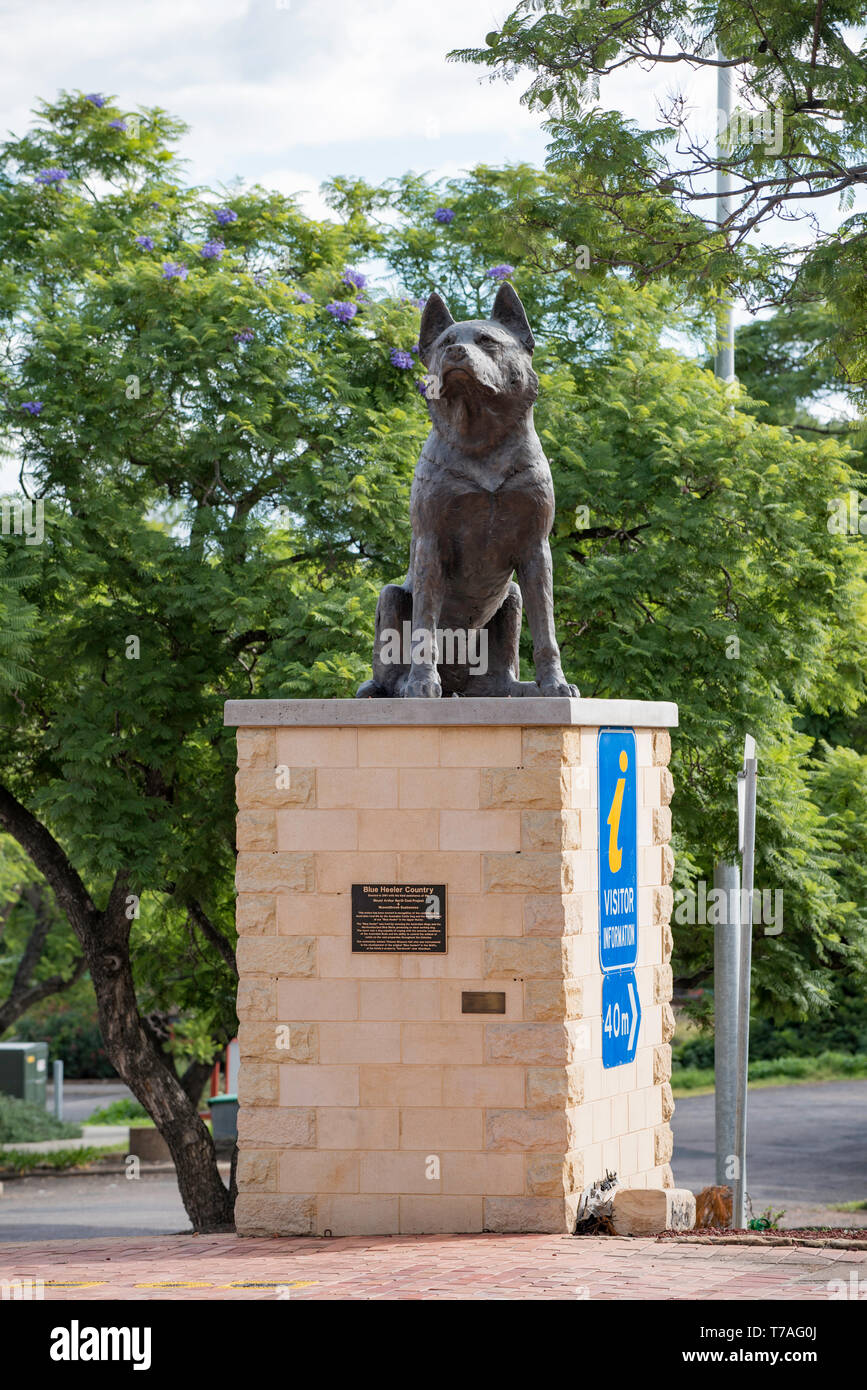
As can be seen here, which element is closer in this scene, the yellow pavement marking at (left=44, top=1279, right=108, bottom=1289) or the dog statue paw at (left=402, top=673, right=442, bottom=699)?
the yellow pavement marking at (left=44, top=1279, right=108, bottom=1289)

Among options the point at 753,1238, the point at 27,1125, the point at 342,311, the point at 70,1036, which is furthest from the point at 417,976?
the point at 70,1036

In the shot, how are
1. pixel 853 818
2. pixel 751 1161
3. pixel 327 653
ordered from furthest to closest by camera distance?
pixel 751 1161 → pixel 853 818 → pixel 327 653

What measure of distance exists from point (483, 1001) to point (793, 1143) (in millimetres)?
16821

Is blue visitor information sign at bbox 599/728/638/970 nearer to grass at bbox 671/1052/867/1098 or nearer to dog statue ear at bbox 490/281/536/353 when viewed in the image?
dog statue ear at bbox 490/281/536/353

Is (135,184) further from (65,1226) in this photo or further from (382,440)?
(65,1226)

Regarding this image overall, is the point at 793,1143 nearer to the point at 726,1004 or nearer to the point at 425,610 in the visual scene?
the point at 726,1004

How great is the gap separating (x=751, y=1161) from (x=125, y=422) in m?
13.4

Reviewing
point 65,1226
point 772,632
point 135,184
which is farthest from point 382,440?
point 65,1226

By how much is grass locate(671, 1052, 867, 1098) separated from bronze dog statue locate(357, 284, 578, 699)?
22534mm

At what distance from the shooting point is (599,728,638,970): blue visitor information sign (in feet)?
27.3

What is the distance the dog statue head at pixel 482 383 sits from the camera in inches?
310

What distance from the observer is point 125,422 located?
13.8 m

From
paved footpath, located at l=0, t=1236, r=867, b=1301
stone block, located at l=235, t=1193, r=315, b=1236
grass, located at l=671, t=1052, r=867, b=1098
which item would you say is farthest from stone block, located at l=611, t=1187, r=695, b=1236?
grass, located at l=671, t=1052, r=867, b=1098

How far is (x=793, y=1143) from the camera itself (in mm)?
23016
